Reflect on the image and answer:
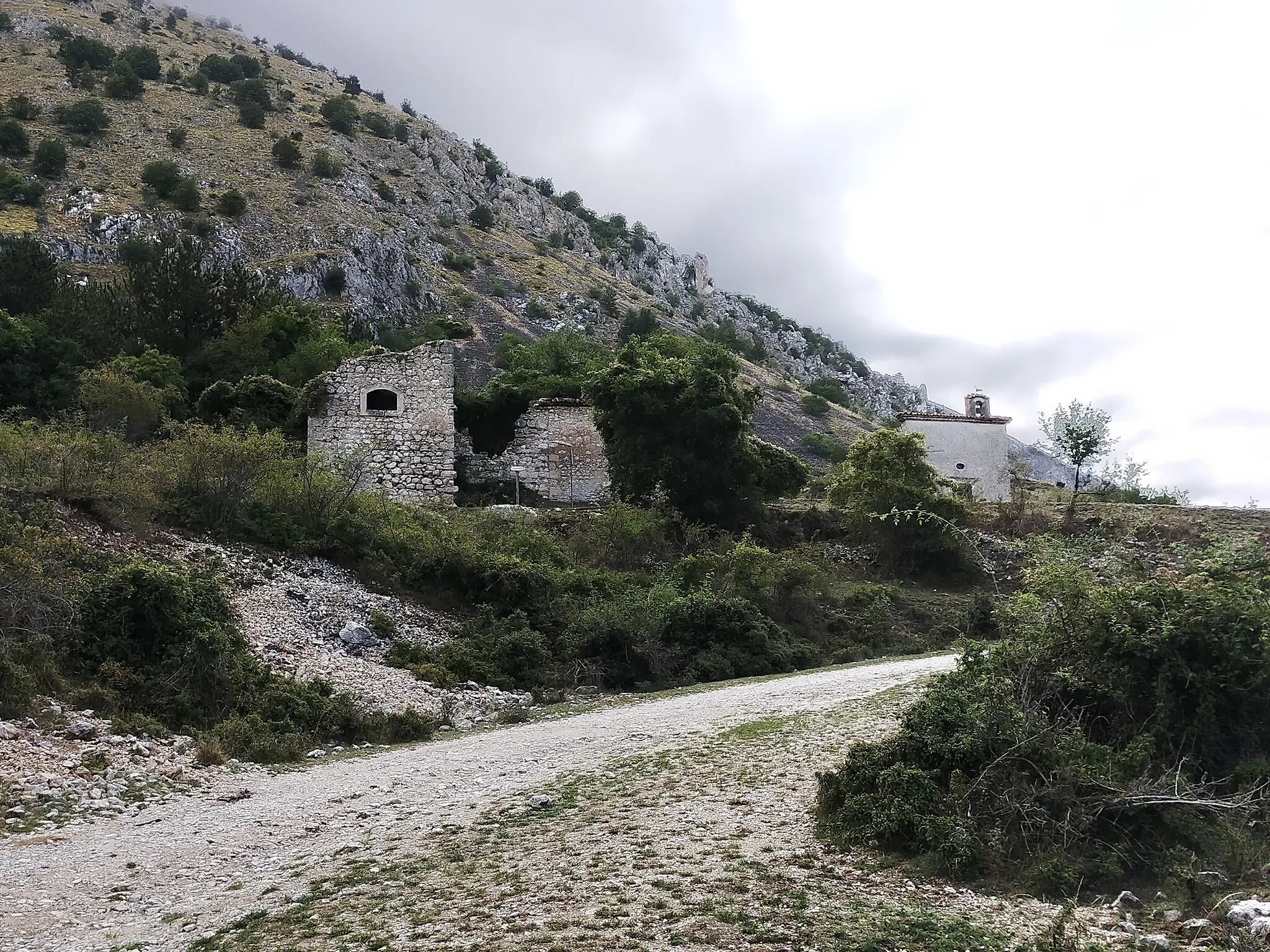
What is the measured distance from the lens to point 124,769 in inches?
400

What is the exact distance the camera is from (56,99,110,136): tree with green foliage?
213ft

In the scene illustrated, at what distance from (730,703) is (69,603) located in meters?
9.26

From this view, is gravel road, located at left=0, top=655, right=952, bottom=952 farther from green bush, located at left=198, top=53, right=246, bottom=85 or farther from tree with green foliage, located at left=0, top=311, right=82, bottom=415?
green bush, located at left=198, top=53, right=246, bottom=85

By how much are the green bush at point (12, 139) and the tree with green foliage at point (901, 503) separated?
193ft

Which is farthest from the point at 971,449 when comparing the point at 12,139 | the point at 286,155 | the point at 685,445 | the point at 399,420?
the point at 12,139

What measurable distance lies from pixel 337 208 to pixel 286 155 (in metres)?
7.25

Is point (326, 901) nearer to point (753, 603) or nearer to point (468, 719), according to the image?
point (468, 719)

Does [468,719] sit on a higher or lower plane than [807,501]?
lower

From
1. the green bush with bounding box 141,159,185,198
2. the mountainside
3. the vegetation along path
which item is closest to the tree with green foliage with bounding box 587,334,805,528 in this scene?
the vegetation along path

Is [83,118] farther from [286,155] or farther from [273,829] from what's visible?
[273,829]

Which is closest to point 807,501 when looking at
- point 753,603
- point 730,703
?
point 753,603

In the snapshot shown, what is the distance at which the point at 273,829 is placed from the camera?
8.59 metres

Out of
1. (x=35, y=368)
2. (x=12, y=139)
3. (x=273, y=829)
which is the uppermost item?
(x=12, y=139)

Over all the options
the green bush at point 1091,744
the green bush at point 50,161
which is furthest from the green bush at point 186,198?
the green bush at point 1091,744
